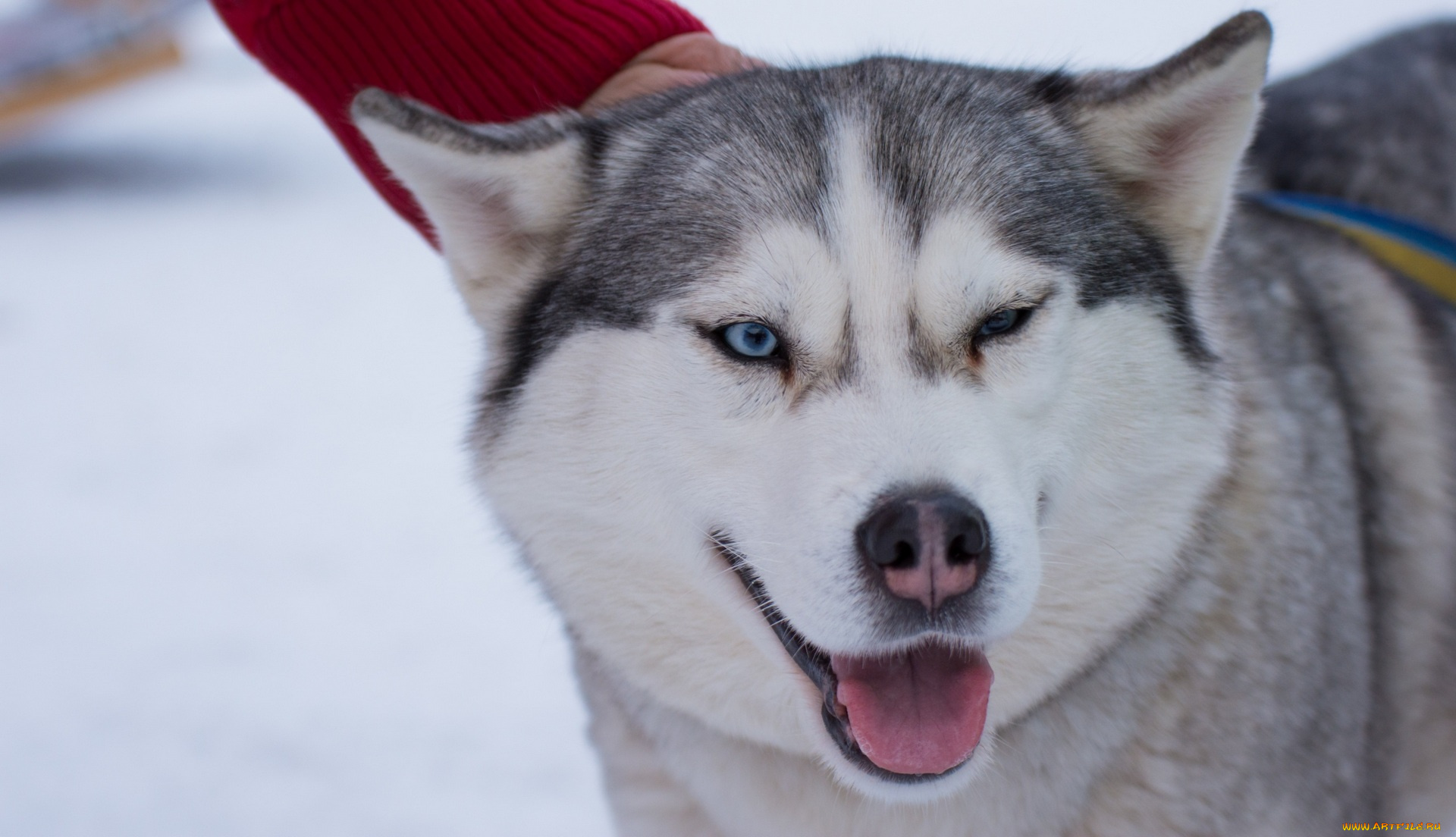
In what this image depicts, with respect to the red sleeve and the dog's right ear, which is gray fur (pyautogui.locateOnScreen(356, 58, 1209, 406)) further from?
the red sleeve

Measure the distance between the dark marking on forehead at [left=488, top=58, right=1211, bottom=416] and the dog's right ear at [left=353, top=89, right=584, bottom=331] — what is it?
52 mm

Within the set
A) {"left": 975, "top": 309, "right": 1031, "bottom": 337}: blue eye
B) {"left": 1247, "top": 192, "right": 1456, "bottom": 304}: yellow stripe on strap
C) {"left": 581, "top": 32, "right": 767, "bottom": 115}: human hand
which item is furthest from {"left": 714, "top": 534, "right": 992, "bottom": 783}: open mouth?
{"left": 1247, "top": 192, "right": 1456, "bottom": 304}: yellow stripe on strap

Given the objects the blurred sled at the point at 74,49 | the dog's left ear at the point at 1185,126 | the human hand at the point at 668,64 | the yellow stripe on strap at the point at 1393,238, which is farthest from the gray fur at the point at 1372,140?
the blurred sled at the point at 74,49

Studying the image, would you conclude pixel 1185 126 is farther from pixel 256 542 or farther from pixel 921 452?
pixel 256 542

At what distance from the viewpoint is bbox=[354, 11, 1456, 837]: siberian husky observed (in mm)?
1604

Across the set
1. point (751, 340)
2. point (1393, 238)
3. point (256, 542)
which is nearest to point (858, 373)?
point (751, 340)

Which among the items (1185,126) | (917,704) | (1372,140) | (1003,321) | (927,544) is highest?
(1185,126)

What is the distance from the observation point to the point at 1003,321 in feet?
5.54

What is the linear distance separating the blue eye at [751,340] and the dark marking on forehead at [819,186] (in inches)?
3.5

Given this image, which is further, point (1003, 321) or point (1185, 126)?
point (1185, 126)

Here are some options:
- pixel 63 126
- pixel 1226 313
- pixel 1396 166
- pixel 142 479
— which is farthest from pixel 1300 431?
pixel 63 126

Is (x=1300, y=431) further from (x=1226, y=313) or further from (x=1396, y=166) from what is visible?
(x=1396, y=166)

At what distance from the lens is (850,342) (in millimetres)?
1632

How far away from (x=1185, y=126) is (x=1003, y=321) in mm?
472
